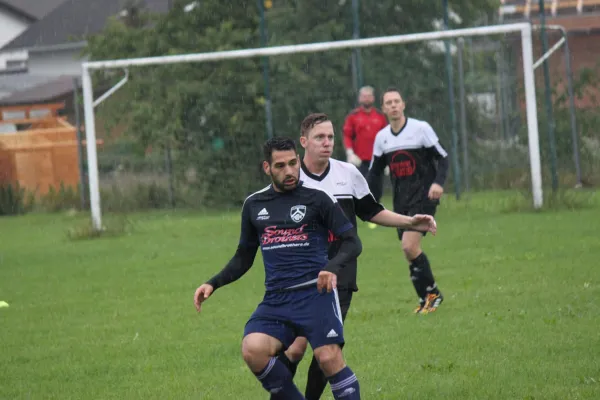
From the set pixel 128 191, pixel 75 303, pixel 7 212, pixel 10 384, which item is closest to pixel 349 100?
pixel 128 191

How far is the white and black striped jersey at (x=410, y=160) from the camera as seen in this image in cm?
1012

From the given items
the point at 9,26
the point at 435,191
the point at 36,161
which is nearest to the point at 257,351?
the point at 435,191

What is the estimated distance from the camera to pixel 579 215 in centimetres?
1691

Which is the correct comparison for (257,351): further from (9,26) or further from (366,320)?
(9,26)

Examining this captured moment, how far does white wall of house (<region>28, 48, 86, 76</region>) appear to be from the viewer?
5938 cm

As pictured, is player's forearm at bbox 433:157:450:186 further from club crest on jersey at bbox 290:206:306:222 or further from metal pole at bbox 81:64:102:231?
metal pole at bbox 81:64:102:231

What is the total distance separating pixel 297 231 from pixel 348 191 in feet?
3.02

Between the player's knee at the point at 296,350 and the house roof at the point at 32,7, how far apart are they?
66962mm

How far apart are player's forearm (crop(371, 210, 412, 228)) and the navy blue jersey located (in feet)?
1.59

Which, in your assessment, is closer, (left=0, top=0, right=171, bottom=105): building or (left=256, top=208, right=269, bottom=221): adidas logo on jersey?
(left=256, top=208, right=269, bottom=221): adidas logo on jersey

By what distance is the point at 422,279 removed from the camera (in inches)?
383

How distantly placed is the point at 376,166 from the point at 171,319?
2.48 metres

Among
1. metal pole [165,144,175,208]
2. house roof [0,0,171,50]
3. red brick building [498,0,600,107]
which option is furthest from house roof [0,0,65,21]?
metal pole [165,144,175,208]

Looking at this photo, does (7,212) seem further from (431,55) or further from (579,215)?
(579,215)
